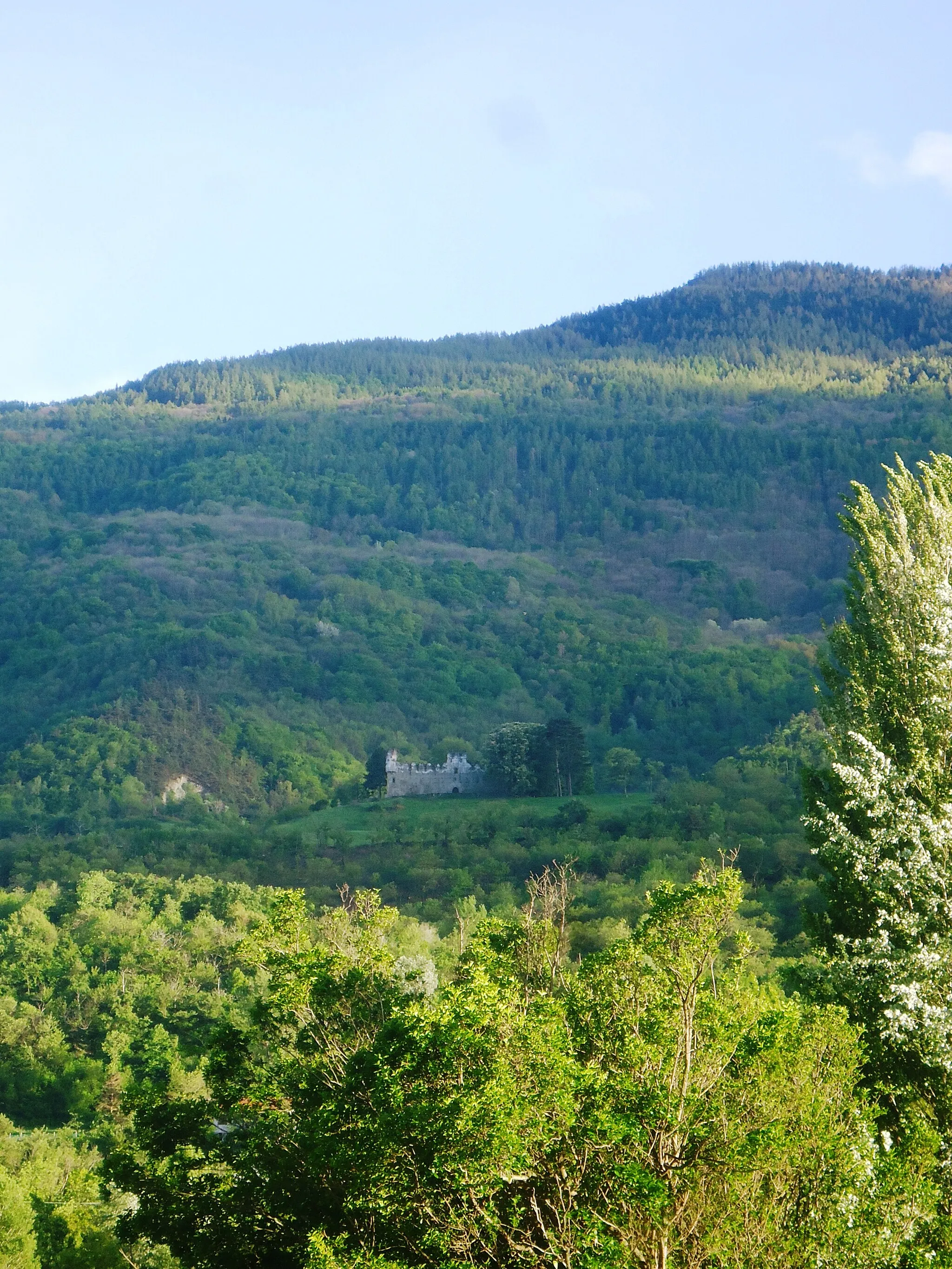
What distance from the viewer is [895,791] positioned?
17875mm

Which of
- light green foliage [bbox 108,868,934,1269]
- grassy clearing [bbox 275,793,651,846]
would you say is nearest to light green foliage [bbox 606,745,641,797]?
grassy clearing [bbox 275,793,651,846]

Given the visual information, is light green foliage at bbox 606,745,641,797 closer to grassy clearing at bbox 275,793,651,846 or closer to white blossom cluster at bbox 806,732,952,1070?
grassy clearing at bbox 275,793,651,846

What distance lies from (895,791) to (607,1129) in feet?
22.7

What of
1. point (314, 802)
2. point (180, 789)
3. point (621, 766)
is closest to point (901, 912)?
point (621, 766)

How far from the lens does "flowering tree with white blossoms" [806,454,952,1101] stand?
55.0ft

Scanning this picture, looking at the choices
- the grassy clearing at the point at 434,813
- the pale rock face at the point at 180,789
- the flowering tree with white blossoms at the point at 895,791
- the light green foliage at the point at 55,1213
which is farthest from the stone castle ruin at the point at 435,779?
the flowering tree with white blossoms at the point at 895,791

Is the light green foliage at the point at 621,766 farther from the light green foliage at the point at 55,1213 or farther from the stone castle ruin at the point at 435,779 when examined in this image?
the light green foliage at the point at 55,1213

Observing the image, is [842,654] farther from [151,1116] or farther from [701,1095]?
[151,1116]

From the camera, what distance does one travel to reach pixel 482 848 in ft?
268

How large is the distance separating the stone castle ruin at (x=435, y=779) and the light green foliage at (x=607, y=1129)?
87.0 meters

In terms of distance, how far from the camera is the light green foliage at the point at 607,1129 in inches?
516

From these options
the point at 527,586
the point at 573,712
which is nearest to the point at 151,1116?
the point at 573,712

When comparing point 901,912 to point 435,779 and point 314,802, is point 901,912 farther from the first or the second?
point 314,802

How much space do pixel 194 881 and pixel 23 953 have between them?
15674 mm
